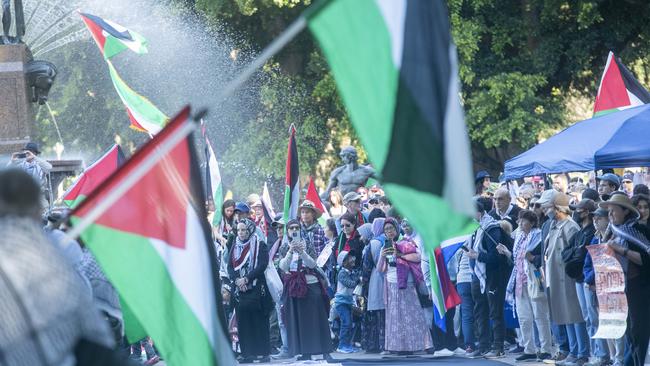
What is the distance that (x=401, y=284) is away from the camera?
A: 1714 cm

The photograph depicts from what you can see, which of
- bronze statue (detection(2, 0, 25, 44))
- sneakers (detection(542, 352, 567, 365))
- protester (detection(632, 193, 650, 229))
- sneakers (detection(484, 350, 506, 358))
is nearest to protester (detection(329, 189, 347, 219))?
sneakers (detection(484, 350, 506, 358))

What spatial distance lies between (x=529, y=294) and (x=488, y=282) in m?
0.92

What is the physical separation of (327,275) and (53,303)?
14.3 meters

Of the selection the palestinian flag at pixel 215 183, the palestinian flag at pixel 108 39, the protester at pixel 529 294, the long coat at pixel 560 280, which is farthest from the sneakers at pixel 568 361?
the palestinian flag at pixel 108 39

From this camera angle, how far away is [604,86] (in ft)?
61.1

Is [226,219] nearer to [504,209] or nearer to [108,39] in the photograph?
[108,39]

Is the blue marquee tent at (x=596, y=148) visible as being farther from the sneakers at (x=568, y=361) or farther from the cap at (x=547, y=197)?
the sneakers at (x=568, y=361)

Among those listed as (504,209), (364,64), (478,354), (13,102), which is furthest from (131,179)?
(13,102)

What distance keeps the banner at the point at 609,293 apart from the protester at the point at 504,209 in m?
3.76

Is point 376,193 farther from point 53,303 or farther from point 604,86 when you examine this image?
point 53,303

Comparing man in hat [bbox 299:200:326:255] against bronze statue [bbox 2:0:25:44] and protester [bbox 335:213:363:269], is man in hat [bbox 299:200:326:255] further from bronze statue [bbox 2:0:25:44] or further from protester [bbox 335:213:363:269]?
bronze statue [bbox 2:0:25:44]

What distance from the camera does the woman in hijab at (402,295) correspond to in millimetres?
17078

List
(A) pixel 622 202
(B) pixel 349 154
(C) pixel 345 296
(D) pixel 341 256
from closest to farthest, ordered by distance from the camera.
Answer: (A) pixel 622 202, (D) pixel 341 256, (C) pixel 345 296, (B) pixel 349 154

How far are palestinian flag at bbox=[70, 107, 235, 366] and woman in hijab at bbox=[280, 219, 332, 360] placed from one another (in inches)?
439
